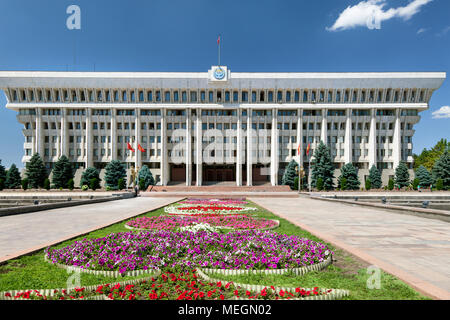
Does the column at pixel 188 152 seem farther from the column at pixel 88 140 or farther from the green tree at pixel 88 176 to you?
the column at pixel 88 140

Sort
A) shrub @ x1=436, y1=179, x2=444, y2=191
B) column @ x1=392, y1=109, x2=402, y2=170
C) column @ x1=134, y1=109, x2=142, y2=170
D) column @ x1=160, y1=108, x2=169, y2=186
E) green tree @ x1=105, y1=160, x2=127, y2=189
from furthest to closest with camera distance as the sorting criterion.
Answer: column @ x1=134, y1=109, x2=142, y2=170
column @ x1=160, y1=108, x2=169, y2=186
column @ x1=392, y1=109, x2=402, y2=170
green tree @ x1=105, y1=160, x2=127, y2=189
shrub @ x1=436, y1=179, x2=444, y2=191

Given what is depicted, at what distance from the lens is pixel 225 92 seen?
1908 inches

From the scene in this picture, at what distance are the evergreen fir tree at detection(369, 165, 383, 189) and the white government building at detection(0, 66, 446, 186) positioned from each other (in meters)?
3.01

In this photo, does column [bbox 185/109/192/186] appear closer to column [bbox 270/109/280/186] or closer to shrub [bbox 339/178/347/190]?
column [bbox 270/109/280/186]

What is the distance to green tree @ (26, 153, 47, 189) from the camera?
44250 millimetres

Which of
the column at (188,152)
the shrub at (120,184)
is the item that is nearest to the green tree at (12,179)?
the shrub at (120,184)

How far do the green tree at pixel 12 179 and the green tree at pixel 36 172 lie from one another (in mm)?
1951

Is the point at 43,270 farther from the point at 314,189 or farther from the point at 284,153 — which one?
the point at 284,153

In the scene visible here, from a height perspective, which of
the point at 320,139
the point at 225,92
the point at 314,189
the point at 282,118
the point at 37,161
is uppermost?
the point at 225,92

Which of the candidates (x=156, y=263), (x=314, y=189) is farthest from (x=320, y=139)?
(x=156, y=263)

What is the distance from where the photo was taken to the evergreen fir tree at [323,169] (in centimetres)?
4291

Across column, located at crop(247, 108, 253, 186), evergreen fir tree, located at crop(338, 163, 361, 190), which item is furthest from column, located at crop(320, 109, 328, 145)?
column, located at crop(247, 108, 253, 186)

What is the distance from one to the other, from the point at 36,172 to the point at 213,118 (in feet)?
→ 102
